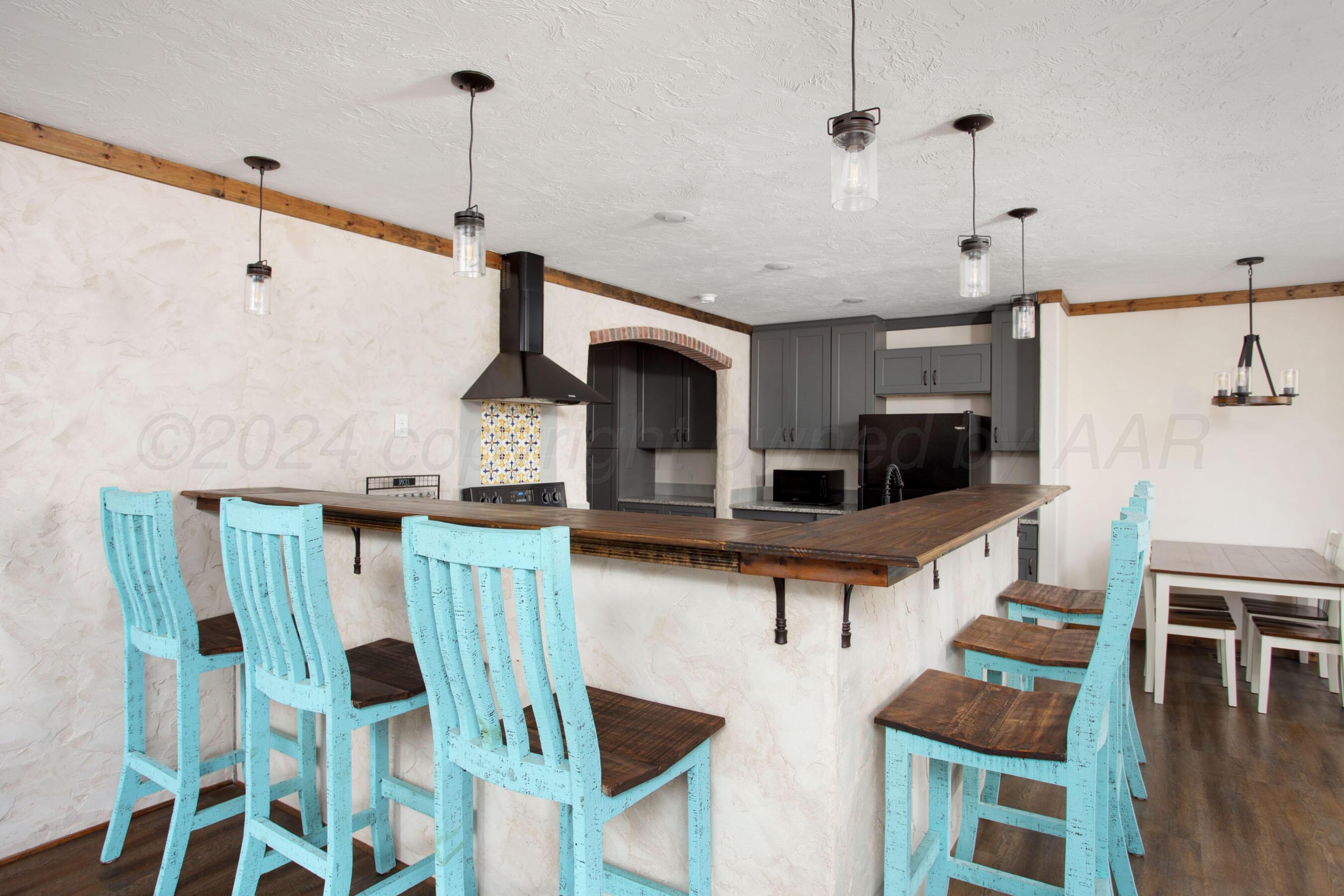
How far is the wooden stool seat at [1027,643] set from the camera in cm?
217

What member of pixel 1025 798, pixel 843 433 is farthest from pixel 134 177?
pixel 843 433

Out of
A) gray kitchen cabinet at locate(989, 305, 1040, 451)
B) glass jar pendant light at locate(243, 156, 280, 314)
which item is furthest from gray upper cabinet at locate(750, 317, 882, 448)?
glass jar pendant light at locate(243, 156, 280, 314)

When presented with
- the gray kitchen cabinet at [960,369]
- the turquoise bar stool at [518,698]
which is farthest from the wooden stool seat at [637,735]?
the gray kitchen cabinet at [960,369]

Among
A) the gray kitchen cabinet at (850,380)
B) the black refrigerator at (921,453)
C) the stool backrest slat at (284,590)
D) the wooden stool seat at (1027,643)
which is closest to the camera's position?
the stool backrest slat at (284,590)

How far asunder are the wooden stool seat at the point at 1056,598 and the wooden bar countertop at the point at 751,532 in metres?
0.42

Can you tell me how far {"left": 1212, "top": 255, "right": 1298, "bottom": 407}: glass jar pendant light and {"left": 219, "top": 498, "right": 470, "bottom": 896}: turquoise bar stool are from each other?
16.1 ft

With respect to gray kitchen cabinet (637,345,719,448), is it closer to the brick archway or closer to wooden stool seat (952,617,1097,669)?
the brick archway

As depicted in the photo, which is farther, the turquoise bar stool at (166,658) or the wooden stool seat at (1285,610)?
the wooden stool seat at (1285,610)

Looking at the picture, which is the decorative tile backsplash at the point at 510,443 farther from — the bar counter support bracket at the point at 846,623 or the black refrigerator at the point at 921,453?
the bar counter support bracket at the point at 846,623

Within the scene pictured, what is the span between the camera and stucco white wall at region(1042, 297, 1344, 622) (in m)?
4.80

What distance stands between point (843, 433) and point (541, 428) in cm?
280

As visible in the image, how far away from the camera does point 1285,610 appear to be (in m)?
4.28

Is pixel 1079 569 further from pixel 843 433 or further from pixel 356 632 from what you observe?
pixel 356 632

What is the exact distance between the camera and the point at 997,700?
5.94 ft
